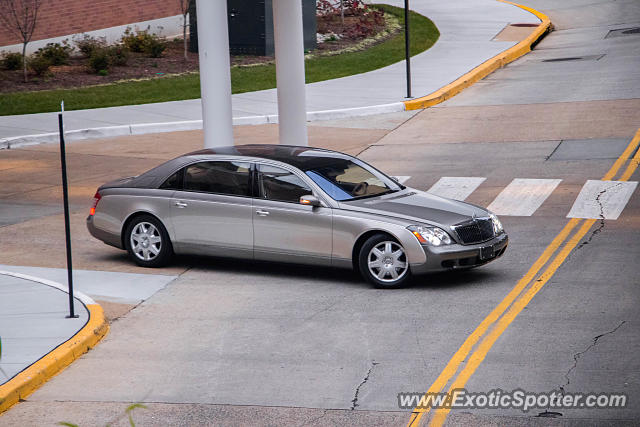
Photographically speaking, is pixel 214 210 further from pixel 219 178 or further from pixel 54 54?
pixel 54 54

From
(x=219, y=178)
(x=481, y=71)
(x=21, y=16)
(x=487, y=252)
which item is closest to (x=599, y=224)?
(x=487, y=252)

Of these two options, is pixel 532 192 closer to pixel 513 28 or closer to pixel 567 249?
pixel 567 249

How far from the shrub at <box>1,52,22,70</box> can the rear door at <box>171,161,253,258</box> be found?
57.0 ft

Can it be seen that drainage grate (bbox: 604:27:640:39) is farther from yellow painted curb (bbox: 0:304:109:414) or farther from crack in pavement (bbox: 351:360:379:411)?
crack in pavement (bbox: 351:360:379:411)

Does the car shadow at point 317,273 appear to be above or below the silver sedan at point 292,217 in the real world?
below

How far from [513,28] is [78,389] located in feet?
98.4

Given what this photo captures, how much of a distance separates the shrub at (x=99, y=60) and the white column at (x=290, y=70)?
1142 cm

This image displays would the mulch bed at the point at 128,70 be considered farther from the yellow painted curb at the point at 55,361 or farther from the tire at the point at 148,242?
the yellow painted curb at the point at 55,361

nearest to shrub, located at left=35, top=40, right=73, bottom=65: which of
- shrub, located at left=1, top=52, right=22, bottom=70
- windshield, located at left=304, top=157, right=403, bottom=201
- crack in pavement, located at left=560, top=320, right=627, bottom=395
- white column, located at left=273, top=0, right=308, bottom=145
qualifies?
shrub, located at left=1, top=52, right=22, bottom=70

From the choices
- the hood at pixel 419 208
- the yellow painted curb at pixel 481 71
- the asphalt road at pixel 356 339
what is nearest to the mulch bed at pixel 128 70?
the yellow painted curb at pixel 481 71

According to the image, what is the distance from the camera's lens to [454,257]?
11.4m

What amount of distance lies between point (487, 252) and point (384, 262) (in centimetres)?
116

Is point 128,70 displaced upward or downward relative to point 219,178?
upward

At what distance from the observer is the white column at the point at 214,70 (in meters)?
16.5
